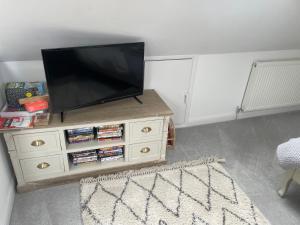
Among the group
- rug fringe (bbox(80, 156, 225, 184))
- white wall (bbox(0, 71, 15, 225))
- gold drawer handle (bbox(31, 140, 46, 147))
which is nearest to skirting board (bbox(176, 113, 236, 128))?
rug fringe (bbox(80, 156, 225, 184))

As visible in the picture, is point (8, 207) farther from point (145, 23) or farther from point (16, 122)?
point (145, 23)

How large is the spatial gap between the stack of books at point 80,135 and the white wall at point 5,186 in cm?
45

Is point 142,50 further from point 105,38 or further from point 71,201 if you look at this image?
point 71,201

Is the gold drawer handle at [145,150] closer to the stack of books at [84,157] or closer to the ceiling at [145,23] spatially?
the stack of books at [84,157]

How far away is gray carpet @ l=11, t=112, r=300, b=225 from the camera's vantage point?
1.73 meters

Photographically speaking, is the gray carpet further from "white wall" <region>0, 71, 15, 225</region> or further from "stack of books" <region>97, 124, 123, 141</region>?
"stack of books" <region>97, 124, 123, 141</region>

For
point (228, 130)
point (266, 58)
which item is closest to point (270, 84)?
point (266, 58)

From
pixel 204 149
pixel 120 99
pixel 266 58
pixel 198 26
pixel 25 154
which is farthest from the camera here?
pixel 266 58

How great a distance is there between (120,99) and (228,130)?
1.34 metres

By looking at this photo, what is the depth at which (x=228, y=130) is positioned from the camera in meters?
2.75

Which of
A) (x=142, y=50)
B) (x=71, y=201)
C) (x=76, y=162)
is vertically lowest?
(x=71, y=201)

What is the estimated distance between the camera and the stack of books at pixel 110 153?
2006mm

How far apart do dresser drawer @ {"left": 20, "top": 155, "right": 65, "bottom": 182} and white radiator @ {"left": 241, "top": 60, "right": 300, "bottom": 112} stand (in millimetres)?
2090

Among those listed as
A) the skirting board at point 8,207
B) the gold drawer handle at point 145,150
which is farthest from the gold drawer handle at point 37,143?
the gold drawer handle at point 145,150
